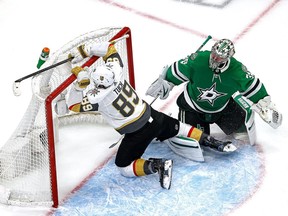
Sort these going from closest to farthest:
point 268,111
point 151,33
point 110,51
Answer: point 110,51 < point 268,111 < point 151,33

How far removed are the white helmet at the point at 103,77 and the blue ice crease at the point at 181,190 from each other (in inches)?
23.7

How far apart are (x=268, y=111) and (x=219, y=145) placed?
32 cm

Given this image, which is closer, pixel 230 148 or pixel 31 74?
pixel 31 74

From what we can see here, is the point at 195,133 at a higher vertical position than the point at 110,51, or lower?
lower

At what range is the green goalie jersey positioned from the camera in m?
4.13

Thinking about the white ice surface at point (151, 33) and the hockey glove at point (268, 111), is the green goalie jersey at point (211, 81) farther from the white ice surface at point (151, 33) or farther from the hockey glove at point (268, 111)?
the white ice surface at point (151, 33)

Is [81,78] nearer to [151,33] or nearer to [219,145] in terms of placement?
[219,145]

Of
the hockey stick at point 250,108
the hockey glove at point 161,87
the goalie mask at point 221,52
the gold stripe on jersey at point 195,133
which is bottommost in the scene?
the gold stripe on jersey at point 195,133

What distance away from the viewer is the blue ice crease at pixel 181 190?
4.07 m

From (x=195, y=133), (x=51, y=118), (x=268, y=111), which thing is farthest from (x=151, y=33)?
(x=51, y=118)

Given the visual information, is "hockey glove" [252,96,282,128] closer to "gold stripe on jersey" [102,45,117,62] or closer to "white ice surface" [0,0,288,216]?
"white ice surface" [0,0,288,216]

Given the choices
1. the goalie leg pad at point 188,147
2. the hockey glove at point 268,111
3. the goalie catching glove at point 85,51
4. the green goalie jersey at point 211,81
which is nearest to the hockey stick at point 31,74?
the goalie catching glove at point 85,51

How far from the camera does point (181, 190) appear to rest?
13.7ft

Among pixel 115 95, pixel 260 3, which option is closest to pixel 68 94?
pixel 115 95
